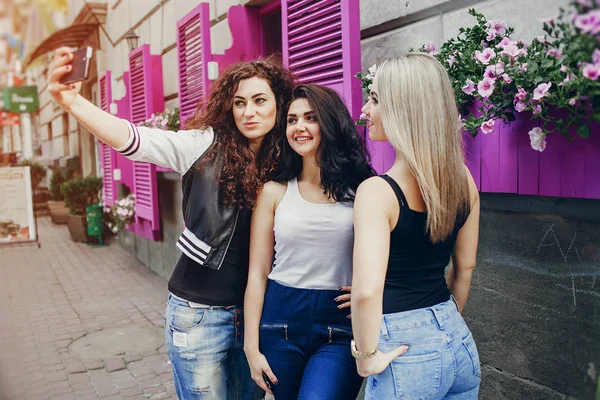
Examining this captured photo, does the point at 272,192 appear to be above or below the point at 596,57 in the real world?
below

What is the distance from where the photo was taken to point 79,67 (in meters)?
1.86

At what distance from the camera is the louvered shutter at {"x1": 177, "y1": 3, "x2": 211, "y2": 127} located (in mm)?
5031

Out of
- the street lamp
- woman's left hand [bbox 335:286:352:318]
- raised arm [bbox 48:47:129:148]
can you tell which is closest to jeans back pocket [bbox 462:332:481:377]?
woman's left hand [bbox 335:286:352:318]

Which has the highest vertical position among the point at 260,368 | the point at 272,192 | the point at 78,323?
the point at 272,192

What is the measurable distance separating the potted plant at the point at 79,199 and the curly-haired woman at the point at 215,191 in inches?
355

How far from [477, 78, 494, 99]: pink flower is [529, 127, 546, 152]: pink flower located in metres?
0.20

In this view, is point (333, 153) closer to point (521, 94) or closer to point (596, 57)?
point (521, 94)

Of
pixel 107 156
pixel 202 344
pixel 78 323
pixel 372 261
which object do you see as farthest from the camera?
pixel 107 156

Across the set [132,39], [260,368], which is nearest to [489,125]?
[260,368]

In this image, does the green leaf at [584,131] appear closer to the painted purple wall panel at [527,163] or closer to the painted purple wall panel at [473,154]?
the painted purple wall panel at [527,163]

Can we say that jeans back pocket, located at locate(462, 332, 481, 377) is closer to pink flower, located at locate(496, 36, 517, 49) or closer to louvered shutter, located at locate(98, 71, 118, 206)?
pink flower, located at locate(496, 36, 517, 49)

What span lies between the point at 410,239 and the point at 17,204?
9094mm

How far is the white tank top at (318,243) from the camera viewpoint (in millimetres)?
2084

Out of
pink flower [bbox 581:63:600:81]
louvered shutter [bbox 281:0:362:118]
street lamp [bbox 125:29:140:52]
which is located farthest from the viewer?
street lamp [bbox 125:29:140:52]
